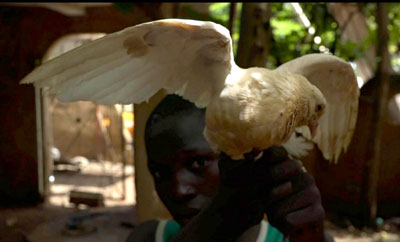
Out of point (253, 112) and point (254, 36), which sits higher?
point (254, 36)

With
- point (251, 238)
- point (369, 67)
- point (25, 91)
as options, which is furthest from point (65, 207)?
point (251, 238)

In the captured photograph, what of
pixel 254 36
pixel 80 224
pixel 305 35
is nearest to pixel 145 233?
pixel 254 36

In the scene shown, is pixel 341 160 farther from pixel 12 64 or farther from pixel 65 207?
pixel 12 64

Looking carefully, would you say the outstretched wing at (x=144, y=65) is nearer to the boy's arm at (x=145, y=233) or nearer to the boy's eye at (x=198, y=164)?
the boy's eye at (x=198, y=164)

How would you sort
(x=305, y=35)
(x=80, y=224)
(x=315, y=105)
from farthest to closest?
1. (x=80, y=224)
2. (x=305, y=35)
3. (x=315, y=105)

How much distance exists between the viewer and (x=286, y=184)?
80 cm

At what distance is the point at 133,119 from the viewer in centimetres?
250

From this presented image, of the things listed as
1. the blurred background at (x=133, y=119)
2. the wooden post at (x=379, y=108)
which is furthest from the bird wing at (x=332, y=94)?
the wooden post at (x=379, y=108)

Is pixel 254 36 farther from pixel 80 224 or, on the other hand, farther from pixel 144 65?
pixel 80 224

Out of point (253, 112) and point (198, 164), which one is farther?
point (198, 164)

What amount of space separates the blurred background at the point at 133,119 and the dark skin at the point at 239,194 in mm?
1105

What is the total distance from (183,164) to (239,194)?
251 mm

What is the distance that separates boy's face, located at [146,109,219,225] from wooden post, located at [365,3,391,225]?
258 centimetres

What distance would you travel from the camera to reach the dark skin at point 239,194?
79 cm
